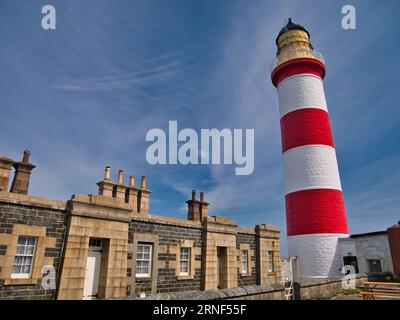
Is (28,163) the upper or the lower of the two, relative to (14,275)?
upper

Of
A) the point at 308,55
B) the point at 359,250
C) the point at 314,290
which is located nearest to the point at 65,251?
the point at 314,290

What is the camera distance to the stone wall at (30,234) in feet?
25.4

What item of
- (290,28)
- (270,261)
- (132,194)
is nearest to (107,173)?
(132,194)

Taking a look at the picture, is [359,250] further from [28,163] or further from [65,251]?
[28,163]

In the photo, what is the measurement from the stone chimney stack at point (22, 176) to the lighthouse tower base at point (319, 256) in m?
16.5

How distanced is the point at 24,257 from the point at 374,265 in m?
20.2

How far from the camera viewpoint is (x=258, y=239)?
1573 centimetres

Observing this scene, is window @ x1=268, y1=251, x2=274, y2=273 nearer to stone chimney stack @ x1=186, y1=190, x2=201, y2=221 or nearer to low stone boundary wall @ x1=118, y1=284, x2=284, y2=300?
stone chimney stack @ x1=186, y1=190, x2=201, y2=221

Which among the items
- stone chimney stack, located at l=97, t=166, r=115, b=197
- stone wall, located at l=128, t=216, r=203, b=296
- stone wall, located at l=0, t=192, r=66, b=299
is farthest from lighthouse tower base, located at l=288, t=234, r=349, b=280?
stone wall, located at l=0, t=192, r=66, b=299

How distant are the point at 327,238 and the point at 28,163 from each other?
57.5 ft

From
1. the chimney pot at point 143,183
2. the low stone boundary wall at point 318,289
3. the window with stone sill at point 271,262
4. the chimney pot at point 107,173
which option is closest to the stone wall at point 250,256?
the window with stone sill at point 271,262

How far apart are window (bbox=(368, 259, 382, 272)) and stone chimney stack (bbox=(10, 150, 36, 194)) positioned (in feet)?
67.6

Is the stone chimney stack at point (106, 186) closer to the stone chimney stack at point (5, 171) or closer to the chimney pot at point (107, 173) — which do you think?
the chimney pot at point (107, 173)

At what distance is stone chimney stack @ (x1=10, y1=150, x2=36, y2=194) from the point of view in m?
9.72
